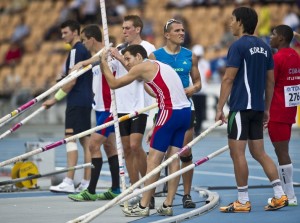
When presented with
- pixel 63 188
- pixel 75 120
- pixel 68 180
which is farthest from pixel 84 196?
pixel 75 120

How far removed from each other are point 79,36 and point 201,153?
245 inches

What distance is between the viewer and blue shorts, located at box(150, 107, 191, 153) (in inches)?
479

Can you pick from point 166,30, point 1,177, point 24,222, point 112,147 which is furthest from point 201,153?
point 24,222

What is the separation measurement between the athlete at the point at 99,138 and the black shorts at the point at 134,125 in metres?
0.23

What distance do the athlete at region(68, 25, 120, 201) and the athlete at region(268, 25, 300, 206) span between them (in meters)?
2.03

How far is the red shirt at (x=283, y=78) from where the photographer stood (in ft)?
42.5

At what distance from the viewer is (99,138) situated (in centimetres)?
1412

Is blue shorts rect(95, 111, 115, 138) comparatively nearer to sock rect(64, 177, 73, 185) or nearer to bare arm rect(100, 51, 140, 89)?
sock rect(64, 177, 73, 185)

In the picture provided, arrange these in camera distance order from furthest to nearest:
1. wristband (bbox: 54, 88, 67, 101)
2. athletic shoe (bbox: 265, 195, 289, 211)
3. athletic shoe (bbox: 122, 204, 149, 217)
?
wristband (bbox: 54, 88, 67, 101) < athletic shoe (bbox: 265, 195, 289, 211) < athletic shoe (bbox: 122, 204, 149, 217)

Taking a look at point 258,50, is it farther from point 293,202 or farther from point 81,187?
point 81,187

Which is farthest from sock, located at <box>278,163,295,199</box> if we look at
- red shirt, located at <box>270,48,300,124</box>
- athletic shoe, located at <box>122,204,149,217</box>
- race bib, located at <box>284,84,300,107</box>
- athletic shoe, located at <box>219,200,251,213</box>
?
athletic shoe, located at <box>122,204,149,217</box>

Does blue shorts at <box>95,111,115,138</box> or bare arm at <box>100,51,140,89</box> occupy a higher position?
bare arm at <box>100,51,140,89</box>

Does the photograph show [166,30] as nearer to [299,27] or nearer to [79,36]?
[79,36]

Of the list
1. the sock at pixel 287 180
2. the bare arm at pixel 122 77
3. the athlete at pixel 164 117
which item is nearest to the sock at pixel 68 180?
the athlete at pixel 164 117
